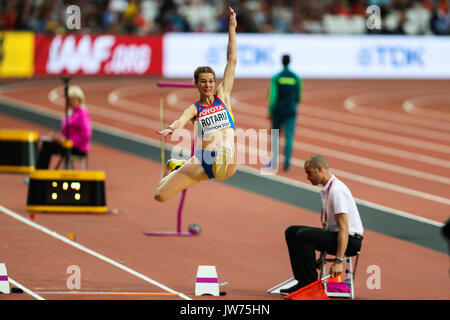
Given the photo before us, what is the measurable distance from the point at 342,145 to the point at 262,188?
5.10 metres

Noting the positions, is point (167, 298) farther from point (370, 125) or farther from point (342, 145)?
point (370, 125)

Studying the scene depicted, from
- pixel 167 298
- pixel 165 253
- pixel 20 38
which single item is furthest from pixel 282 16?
pixel 167 298

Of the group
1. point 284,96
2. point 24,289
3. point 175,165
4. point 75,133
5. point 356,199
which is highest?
point 284,96

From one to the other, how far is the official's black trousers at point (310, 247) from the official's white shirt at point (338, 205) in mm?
99

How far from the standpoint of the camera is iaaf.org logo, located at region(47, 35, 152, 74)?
2767 cm

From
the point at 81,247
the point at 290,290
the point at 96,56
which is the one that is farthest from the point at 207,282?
the point at 96,56

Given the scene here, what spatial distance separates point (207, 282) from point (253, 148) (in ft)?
34.5

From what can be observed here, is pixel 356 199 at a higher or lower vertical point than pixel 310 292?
lower

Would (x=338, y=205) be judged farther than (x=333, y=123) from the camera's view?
No

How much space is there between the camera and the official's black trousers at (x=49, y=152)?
522 inches

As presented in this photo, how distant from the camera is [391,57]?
32.2 m

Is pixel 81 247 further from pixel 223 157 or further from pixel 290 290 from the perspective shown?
pixel 290 290

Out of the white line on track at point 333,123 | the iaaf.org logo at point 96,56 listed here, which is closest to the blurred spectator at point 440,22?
the white line on track at point 333,123

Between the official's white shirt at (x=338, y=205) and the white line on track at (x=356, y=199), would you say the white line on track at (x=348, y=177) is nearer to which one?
the white line on track at (x=356, y=199)
